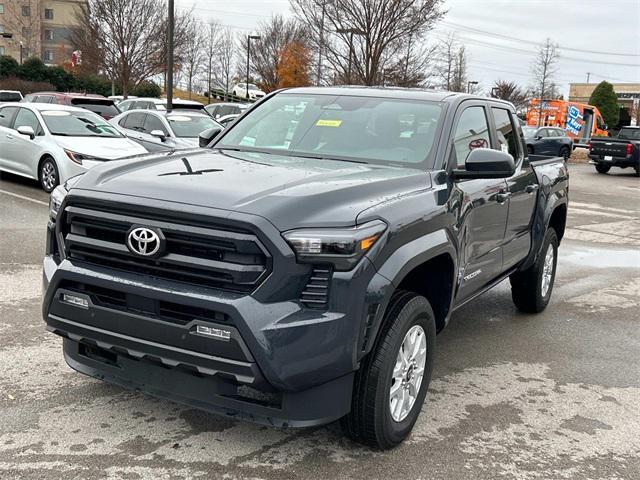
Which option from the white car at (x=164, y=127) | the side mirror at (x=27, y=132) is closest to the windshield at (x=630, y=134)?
the white car at (x=164, y=127)

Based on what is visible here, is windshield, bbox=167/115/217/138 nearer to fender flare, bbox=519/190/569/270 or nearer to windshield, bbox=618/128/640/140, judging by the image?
fender flare, bbox=519/190/569/270

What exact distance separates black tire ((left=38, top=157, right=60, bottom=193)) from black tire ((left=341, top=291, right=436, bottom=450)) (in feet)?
31.1

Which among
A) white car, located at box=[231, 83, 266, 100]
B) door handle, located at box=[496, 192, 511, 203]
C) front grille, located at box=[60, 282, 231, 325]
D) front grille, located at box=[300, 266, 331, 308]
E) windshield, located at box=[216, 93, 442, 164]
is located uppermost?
white car, located at box=[231, 83, 266, 100]

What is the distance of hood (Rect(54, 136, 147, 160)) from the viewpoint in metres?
11.5

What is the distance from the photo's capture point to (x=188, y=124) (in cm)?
1453

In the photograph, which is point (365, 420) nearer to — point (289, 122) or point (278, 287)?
point (278, 287)

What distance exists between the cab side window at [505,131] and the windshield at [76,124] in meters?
8.73

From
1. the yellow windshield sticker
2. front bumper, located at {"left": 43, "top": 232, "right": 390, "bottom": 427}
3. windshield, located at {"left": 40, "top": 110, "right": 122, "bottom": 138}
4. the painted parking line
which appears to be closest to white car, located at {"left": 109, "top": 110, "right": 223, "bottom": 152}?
windshield, located at {"left": 40, "top": 110, "right": 122, "bottom": 138}

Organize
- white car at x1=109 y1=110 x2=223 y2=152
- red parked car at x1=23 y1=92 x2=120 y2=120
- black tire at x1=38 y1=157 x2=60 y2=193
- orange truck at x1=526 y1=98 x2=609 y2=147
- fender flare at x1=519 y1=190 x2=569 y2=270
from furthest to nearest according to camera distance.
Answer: orange truck at x1=526 y1=98 x2=609 y2=147 < red parked car at x1=23 y1=92 x2=120 y2=120 < white car at x1=109 y1=110 x2=223 y2=152 < black tire at x1=38 y1=157 x2=60 y2=193 < fender flare at x1=519 y1=190 x2=569 y2=270

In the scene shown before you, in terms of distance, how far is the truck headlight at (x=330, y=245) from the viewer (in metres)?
2.98

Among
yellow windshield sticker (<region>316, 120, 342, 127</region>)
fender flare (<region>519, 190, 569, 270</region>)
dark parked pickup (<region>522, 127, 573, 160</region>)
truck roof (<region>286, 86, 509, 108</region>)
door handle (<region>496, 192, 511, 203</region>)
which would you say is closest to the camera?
yellow windshield sticker (<region>316, 120, 342, 127</region>)

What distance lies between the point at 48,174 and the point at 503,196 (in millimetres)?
9191

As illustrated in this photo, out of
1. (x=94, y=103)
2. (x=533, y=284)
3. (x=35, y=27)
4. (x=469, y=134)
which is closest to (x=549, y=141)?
(x=94, y=103)

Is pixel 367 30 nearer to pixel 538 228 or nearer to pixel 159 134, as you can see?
pixel 159 134
